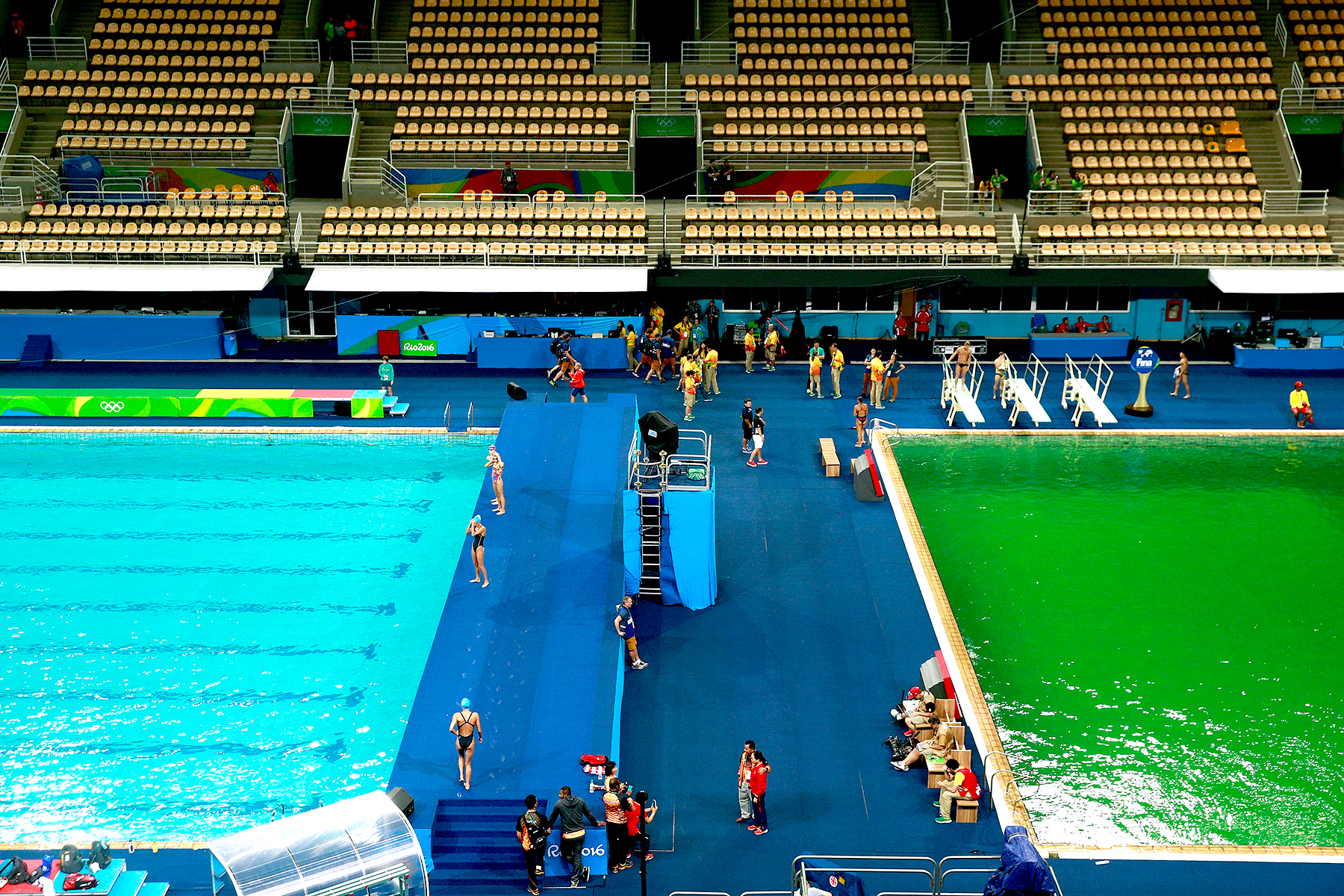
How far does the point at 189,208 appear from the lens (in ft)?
125

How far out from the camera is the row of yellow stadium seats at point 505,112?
39688 millimetres

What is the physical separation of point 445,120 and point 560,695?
86.4 ft

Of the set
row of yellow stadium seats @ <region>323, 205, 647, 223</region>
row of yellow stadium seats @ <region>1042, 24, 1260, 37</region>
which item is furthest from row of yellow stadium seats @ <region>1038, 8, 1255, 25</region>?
row of yellow stadium seats @ <region>323, 205, 647, 223</region>

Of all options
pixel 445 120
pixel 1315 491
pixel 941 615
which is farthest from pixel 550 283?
pixel 1315 491

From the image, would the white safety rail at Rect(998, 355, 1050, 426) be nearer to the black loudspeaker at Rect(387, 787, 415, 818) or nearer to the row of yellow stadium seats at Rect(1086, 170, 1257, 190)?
the row of yellow stadium seats at Rect(1086, 170, 1257, 190)

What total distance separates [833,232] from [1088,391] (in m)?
9.32

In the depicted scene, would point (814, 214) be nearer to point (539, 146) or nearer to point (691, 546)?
point (539, 146)

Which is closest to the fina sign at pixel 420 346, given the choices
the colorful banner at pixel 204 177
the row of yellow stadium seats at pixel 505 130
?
the colorful banner at pixel 204 177

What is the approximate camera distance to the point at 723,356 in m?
37.3

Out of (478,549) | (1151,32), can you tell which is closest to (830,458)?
(478,549)

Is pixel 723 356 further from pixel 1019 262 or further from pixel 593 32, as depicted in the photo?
pixel 593 32

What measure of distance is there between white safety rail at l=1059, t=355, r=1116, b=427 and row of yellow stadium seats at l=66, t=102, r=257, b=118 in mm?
26380

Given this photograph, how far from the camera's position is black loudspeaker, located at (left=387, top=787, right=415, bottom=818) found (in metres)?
15.8

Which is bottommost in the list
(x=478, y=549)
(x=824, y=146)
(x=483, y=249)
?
(x=478, y=549)
